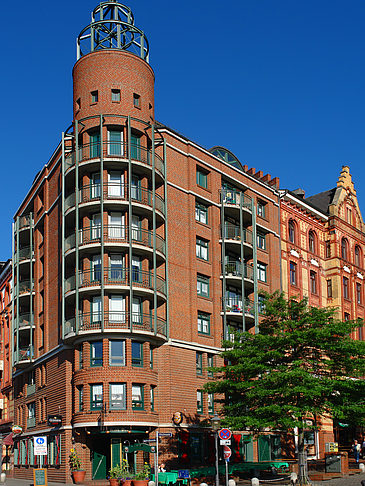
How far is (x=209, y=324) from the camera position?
4919 centimetres

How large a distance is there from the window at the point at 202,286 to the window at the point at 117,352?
347 inches

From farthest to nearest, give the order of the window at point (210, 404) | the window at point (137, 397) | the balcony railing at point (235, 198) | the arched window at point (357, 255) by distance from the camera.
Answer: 1. the arched window at point (357, 255)
2. the balcony railing at point (235, 198)
3. the window at point (210, 404)
4. the window at point (137, 397)

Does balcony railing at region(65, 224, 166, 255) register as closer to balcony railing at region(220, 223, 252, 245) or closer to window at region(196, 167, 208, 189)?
window at region(196, 167, 208, 189)

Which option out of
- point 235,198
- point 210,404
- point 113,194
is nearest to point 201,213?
point 235,198

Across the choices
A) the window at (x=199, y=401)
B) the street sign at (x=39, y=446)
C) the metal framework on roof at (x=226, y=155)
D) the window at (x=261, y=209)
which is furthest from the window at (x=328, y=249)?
the street sign at (x=39, y=446)

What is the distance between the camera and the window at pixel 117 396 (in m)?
40.6

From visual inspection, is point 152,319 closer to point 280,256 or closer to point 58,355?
point 58,355

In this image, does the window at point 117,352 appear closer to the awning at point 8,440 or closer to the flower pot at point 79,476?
the flower pot at point 79,476

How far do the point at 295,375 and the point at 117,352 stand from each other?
443 inches

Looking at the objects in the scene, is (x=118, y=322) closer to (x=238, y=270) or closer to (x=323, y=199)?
(x=238, y=270)

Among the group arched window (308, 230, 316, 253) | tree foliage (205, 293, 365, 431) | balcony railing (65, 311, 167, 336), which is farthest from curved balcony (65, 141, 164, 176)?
arched window (308, 230, 316, 253)

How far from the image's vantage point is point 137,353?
4234 cm

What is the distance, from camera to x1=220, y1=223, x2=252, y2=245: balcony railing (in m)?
52.6

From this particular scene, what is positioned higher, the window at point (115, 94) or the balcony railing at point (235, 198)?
the window at point (115, 94)
